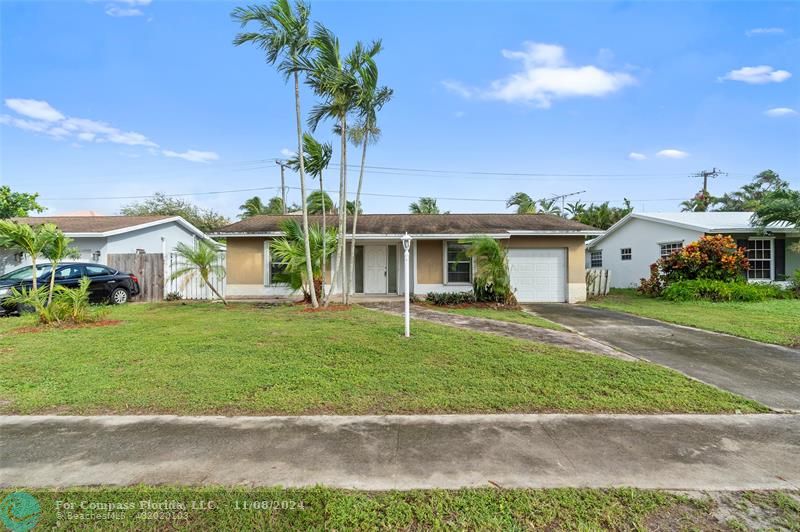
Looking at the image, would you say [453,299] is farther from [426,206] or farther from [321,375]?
[426,206]

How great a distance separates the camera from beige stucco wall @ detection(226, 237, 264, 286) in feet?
47.8

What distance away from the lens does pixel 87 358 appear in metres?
5.89

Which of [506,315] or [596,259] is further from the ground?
[596,259]

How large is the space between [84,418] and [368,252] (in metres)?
11.6

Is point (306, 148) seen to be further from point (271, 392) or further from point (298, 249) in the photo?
point (271, 392)

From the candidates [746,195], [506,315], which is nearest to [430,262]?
[506,315]

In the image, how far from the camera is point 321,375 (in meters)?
5.10

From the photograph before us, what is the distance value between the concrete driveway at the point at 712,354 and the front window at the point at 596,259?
13604 mm

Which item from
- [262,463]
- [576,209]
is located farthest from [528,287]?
[576,209]

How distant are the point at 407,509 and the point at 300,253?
9.06m

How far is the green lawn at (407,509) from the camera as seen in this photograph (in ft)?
7.76

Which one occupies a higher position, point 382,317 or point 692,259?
point 692,259

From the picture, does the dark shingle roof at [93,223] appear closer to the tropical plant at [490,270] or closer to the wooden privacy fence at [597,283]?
the tropical plant at [490,270]

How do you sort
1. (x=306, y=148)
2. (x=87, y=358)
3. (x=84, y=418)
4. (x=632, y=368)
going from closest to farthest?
1. (x=84, y=418)
2. (x=632, y=368)
3. (x=87, y=358)
4. (x=306, y=148)
